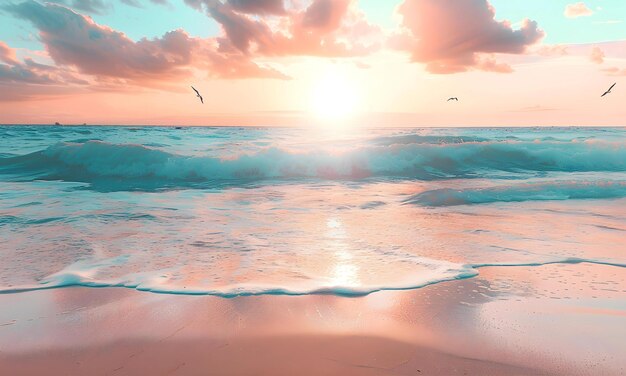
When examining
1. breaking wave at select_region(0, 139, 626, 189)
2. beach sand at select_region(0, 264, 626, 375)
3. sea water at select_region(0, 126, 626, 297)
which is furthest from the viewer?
breaking wave at select_region(0, 139, 626, 189)

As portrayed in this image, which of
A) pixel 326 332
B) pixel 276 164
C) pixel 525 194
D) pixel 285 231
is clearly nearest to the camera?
pixel 326 332

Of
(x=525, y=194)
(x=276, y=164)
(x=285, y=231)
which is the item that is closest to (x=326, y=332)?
(x=285, y=231)

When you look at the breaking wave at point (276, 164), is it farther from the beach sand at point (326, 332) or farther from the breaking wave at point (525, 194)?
the beach sand at point (326, 332)

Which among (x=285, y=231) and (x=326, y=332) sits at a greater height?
(x=326, y=332)

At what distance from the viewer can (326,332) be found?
3268 millimetres

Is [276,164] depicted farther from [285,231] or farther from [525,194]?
[285,231]

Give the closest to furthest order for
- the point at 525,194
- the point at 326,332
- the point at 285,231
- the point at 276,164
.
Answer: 1. the point at 326,332
2. the point at 285,231
3. the point at 525,194
4. the point at 276,164

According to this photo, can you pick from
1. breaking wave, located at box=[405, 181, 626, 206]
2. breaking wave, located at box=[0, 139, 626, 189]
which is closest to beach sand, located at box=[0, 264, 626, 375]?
breaking wave, located at box=[405, 181, 626, 206]

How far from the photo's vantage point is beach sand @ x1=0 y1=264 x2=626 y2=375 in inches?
109

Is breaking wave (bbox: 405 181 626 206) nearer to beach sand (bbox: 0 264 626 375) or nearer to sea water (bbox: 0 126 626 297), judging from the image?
sea water (bbox: 0 126 626 297)

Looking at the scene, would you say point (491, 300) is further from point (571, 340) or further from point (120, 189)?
point (120, 189)

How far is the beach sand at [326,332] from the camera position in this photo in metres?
2.78

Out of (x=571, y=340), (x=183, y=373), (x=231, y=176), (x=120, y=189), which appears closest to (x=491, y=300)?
(x=571, y=340)

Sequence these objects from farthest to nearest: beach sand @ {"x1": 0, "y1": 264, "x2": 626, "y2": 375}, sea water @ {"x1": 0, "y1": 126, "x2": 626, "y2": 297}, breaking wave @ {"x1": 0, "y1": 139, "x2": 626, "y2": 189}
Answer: breaking wave @ {"x1": 0, "y1": 139, "x2": 626, "y2": 189}, sea water @ {"x1": 0, "y1": 126, "x2": 626, "y2": 297}, beach sand @ {"x1": 0, "y1": 264, "x2": 626, "y2": 375}
